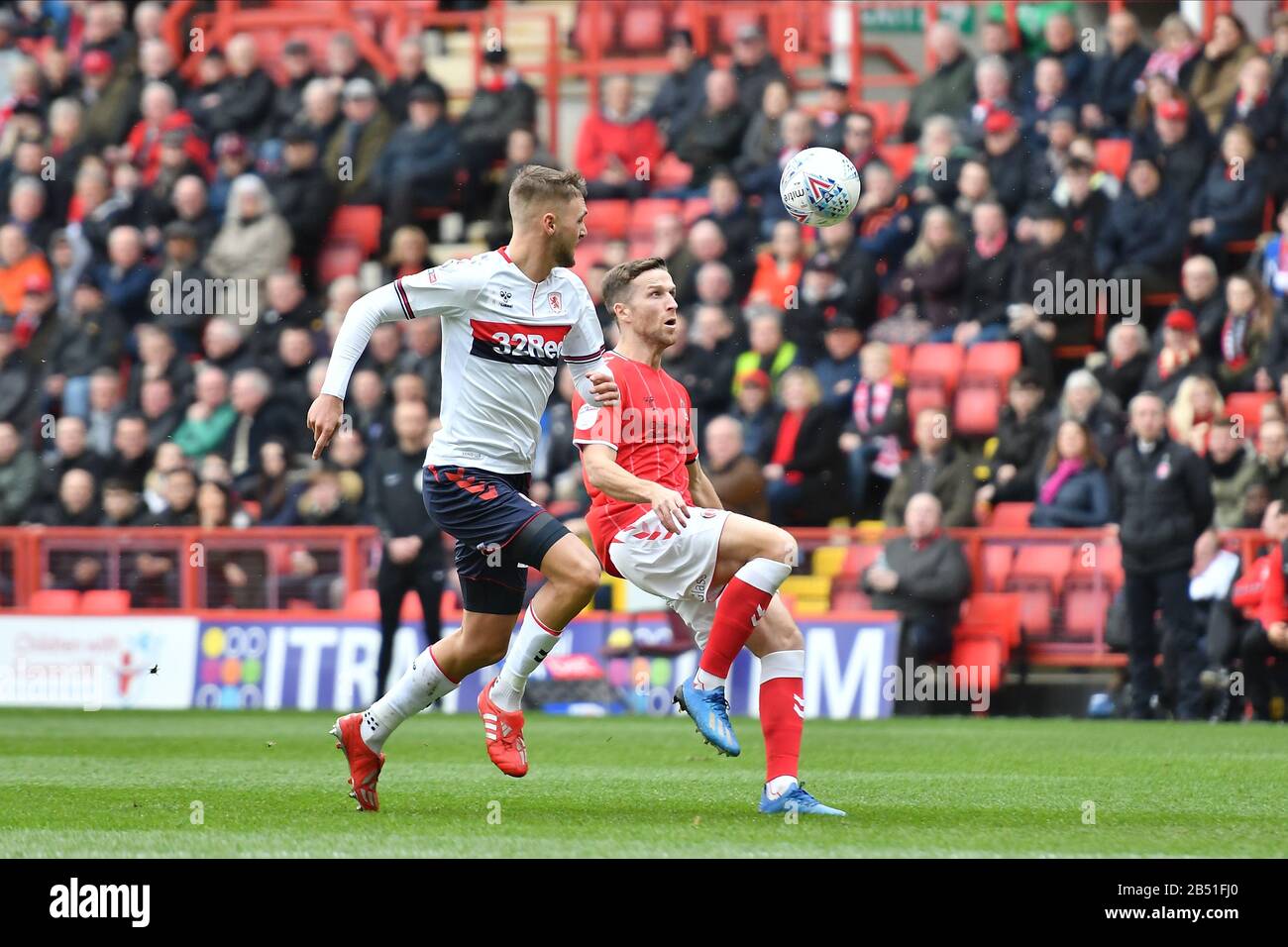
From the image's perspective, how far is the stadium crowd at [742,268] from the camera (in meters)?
15.7

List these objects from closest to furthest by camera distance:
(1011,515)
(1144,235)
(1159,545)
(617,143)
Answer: (1159,545)
(1011,515)
(1144,235)
(617,143)

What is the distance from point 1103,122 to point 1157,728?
6229 millimetres

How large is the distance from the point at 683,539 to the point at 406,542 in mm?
7823

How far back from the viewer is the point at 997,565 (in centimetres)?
1537

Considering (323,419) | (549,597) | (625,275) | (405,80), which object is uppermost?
(405,80)

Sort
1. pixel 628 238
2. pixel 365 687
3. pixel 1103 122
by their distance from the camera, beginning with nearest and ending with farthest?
pixel 365 687, pixel 1103 122, pixel 628 238

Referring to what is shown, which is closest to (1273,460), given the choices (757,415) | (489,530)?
(757,415)

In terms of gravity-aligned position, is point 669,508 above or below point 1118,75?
below

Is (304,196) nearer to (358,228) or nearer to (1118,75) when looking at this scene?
(358,228)

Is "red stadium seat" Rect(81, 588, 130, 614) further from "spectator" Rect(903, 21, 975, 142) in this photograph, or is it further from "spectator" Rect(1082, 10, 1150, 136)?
"spectator" Rect(1082, 10, 1150, 136)

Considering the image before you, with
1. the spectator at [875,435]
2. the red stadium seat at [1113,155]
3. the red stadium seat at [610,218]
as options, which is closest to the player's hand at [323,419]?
the spectator at [875,435]

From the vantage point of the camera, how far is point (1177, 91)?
1670 cm

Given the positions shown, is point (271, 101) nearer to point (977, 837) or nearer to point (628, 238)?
point (628, 238)
